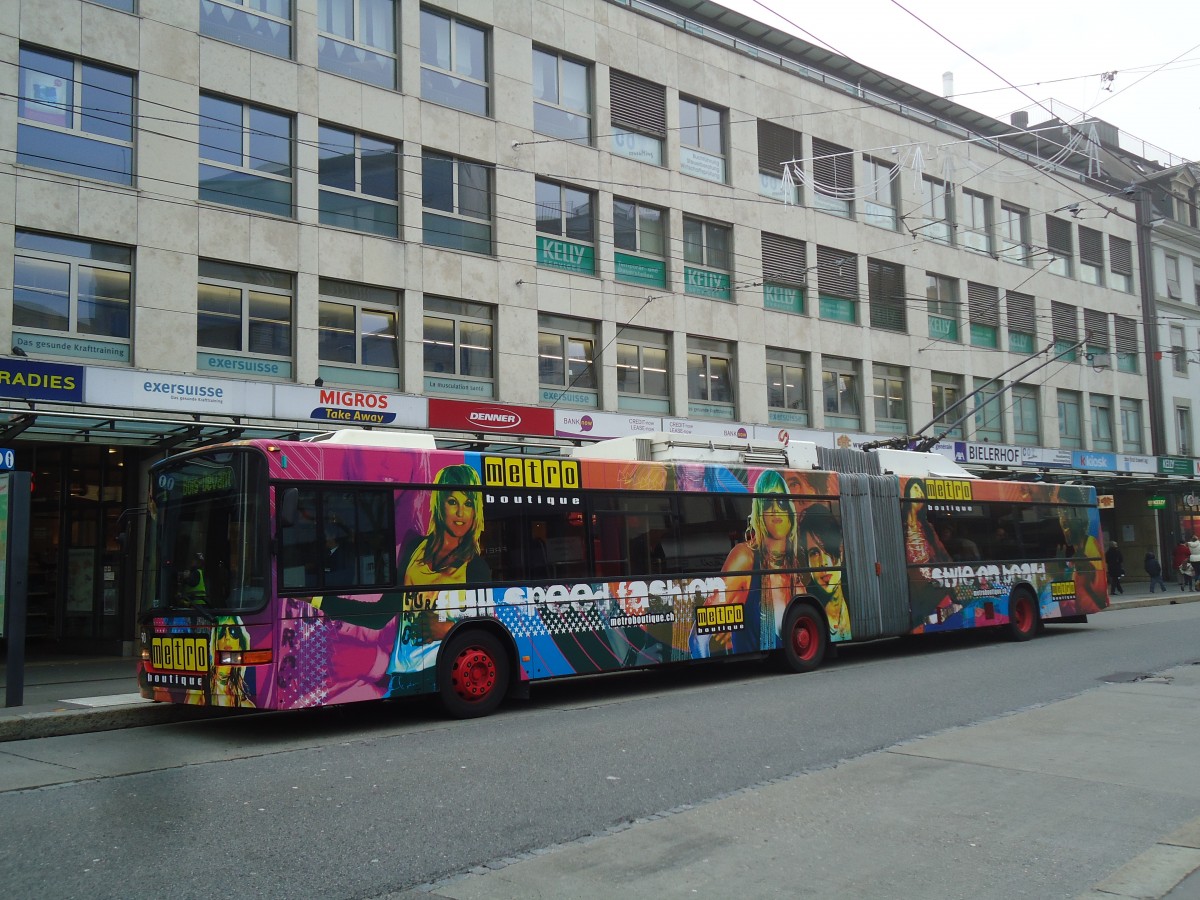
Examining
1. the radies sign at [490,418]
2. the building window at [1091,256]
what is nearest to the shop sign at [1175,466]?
the building window at [1091,256]

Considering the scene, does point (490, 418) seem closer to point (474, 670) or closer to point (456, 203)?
point (456, 203)

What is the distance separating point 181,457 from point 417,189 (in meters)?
10.9

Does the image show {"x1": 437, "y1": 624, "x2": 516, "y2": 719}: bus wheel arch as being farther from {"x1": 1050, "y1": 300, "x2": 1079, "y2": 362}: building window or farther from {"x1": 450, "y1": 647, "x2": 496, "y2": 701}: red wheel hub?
{"x1": 1050, "y1": 300, "x2": 1079, "y2": 362}: building window

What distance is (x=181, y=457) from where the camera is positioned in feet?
36.8

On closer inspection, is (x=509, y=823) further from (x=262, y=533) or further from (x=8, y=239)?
(x=8, y=239)

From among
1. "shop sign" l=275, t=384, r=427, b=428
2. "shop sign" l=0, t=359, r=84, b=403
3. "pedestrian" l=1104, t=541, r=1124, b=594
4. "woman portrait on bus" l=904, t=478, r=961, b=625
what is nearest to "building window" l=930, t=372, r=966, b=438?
"pedestrian" l=1104, t=541, r=1124, b=594

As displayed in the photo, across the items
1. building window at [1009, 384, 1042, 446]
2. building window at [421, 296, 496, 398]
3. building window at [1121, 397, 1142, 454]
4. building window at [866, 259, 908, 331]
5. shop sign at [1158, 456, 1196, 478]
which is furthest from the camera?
building window at [1121, 397, 1142, 454]

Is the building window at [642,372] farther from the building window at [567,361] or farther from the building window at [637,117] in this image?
the building window at [637,117]

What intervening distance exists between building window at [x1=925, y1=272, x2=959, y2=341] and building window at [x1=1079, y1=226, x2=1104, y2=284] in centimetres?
763

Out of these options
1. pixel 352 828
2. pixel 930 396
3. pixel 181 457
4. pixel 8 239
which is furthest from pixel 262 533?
pixel 930 396

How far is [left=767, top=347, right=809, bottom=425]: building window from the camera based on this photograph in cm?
2770

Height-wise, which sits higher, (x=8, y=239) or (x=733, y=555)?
(x=8, y=239)

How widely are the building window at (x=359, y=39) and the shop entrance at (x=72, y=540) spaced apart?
806 cm

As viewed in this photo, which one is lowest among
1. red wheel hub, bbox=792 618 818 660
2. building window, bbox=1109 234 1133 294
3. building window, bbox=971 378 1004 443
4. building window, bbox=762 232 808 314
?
red wheel hub, bbox=792 618 818 660
